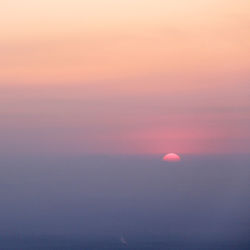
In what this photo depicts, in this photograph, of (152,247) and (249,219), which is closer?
(152,247)

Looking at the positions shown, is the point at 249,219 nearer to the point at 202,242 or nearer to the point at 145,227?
the point at 202,242

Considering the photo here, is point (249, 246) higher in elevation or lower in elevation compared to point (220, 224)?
lower

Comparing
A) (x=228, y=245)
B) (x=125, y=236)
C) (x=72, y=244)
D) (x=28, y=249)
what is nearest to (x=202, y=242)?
(x=228, y=245)

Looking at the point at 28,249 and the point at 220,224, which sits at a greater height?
the point at 220,224

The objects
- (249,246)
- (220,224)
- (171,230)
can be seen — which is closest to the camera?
(249,246)

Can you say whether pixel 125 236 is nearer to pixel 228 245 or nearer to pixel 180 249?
pixel 180 249

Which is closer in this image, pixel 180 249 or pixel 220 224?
pixel 180 249

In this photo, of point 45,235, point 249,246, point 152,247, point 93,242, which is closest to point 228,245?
point 249,246

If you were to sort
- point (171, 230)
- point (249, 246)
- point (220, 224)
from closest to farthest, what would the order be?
point (249, 246) < point (171, 230) < point (220, 224)
